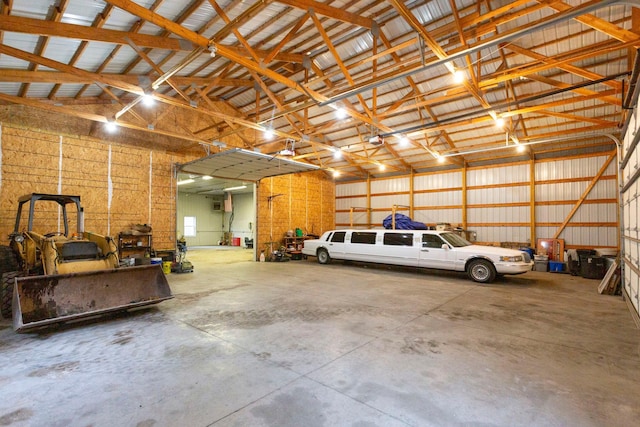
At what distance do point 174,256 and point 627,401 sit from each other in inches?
420

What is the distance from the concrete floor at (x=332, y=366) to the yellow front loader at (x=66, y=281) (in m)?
0.27

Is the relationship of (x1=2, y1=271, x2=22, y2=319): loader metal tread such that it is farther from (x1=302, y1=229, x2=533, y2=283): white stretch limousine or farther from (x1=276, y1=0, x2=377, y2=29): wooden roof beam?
(x1=302, y1=229, x2=533, y2=283): white stretch limousine

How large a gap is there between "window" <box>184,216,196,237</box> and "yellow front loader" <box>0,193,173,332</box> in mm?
16787

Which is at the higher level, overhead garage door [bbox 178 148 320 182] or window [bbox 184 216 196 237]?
overhead garage door [bbox 178 148 320 182]

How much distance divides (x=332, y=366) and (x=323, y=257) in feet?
29.1

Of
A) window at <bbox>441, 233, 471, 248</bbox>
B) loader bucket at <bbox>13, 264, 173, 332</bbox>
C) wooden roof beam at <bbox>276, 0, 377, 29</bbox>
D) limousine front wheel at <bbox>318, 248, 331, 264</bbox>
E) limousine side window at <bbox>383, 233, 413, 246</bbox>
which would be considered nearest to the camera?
loader bucket at <bbox>13, 264, 173, 332</bbox>

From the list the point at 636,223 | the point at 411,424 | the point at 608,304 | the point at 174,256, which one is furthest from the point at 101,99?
the point at 608,304

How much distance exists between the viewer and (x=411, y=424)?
224 centimetres

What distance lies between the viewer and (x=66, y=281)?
442 centimetres

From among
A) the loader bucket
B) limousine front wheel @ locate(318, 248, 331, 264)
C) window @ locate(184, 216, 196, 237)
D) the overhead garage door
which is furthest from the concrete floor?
window @ locate(184, 216, 196, 237)

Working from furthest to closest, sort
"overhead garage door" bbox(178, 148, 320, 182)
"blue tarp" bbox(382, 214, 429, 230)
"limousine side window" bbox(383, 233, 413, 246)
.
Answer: "blue tarp" bbox(382, 214, 429, 230) → "limousine side window" bbox(383, 233, 413, 246) → "overhead garage door" bbox(178, 148, 320, 182)

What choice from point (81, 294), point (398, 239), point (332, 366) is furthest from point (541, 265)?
point (81, 294)

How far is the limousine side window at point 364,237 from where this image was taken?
34.1ft

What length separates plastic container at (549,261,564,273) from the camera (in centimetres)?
1013
